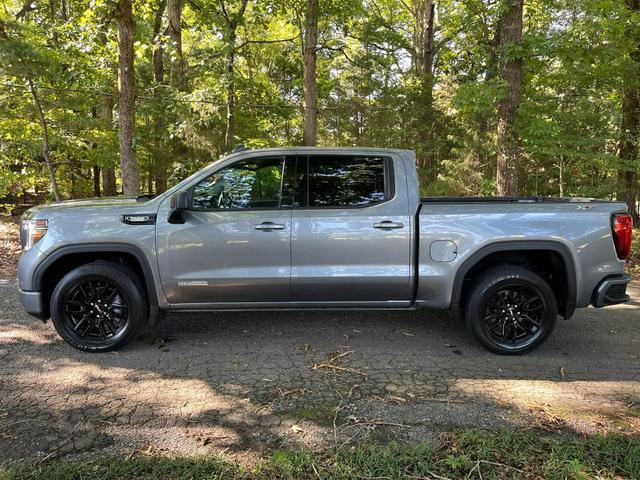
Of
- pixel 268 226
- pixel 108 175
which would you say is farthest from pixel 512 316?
pixel 108 175

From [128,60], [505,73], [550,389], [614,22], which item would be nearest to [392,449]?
[550,389]

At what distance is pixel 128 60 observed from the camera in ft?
28.5

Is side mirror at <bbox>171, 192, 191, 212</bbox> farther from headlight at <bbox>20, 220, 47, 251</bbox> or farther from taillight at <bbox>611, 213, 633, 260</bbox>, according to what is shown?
taillight at <bbox>611, 213, 633, 260</bbox>

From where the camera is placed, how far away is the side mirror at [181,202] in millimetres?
4133

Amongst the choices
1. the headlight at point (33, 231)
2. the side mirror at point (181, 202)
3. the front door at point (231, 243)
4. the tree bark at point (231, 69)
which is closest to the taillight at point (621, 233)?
the front door at point (231, 243)

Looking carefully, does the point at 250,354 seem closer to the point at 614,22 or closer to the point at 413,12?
the point at 614,22

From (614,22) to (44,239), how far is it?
1066 centimetres

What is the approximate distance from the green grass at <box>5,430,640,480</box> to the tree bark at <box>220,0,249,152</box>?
37.5 ft

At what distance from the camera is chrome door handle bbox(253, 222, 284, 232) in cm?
423

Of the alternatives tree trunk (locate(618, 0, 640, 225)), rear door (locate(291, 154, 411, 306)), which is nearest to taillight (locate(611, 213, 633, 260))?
rear door (locate(291, 154, 411, 306))

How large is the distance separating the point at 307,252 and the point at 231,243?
0.68 meters

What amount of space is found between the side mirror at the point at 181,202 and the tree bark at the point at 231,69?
30.3 ft

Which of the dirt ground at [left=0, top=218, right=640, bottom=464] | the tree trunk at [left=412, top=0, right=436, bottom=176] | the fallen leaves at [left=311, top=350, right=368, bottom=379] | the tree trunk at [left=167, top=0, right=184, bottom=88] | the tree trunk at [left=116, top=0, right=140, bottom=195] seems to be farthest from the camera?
the tree trunk at [left=412, top=0, right=436, bottom=176]

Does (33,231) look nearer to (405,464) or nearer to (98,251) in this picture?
(98,251)
